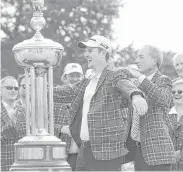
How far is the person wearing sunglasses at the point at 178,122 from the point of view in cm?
1038

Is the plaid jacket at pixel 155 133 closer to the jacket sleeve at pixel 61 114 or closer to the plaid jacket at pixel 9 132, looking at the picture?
the jacket sleeve at pixel 61 114

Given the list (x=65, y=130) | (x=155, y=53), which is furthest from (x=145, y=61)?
(x=65, y=130)

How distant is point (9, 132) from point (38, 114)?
2.62 meters

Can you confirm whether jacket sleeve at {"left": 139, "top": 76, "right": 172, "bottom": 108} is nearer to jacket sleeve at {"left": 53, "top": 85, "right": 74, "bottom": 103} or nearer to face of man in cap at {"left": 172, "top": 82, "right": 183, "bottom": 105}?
jacket sleeve at {"left": 53, "top": 85, "right": 74, "bottom": 103}

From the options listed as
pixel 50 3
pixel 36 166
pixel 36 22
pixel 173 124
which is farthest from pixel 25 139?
pixel 50 3

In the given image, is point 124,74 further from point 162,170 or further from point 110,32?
point 110,32

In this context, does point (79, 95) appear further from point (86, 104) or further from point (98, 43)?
point (98, 43)

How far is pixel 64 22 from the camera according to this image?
35219 millimetres

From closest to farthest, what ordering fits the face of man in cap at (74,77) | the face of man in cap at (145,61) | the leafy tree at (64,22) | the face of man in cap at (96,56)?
1. the face of man in cap at (96,56)
2. the face of man in cap at (145,61)
3. the face of man in cap at (74,77)
4. the leafy tree at (64,22)

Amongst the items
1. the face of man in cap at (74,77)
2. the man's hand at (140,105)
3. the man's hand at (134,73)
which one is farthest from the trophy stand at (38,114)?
the face of man in cap at (74,77)

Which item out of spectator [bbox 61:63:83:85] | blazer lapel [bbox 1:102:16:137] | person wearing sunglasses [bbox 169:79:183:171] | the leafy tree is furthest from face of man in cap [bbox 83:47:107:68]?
the leafy tree

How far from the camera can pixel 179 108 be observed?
1073 centimetres

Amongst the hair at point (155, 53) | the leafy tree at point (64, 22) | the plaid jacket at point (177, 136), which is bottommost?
the plaid jacket at point (177, 136)

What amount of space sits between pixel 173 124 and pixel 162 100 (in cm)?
138
